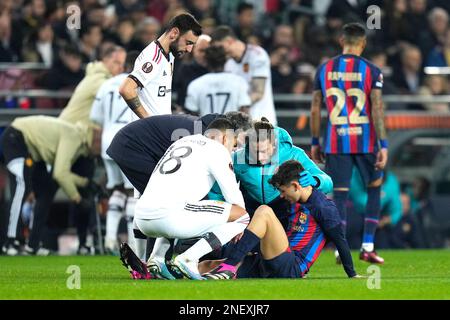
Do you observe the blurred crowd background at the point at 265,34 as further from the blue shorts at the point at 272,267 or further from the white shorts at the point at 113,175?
the blue shorts at the point at 272,267

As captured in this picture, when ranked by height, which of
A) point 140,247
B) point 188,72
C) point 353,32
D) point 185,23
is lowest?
point 140,247

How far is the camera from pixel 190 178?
1055 centimetres

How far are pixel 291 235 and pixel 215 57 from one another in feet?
17.7

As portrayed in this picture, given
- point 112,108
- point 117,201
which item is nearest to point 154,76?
point 112,108

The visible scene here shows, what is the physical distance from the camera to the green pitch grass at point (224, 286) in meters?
9.42

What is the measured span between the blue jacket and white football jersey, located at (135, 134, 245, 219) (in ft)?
2.44

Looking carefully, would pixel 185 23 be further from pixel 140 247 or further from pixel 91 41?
pixel 91 41

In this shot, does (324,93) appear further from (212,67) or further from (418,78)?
(418,78)

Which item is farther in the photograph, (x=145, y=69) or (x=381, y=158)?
(x=381, y=158)

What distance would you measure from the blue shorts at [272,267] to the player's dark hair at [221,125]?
1.08m

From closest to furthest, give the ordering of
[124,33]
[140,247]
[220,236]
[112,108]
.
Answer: [220,236]
[140,247]
[112,108]
[124,33]

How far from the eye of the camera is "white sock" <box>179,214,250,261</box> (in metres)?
10.6

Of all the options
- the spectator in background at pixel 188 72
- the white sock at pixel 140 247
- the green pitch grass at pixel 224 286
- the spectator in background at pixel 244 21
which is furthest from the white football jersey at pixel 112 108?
the spectator in background at pixel 244 21

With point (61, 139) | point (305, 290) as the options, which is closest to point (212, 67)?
point (61, 139)
